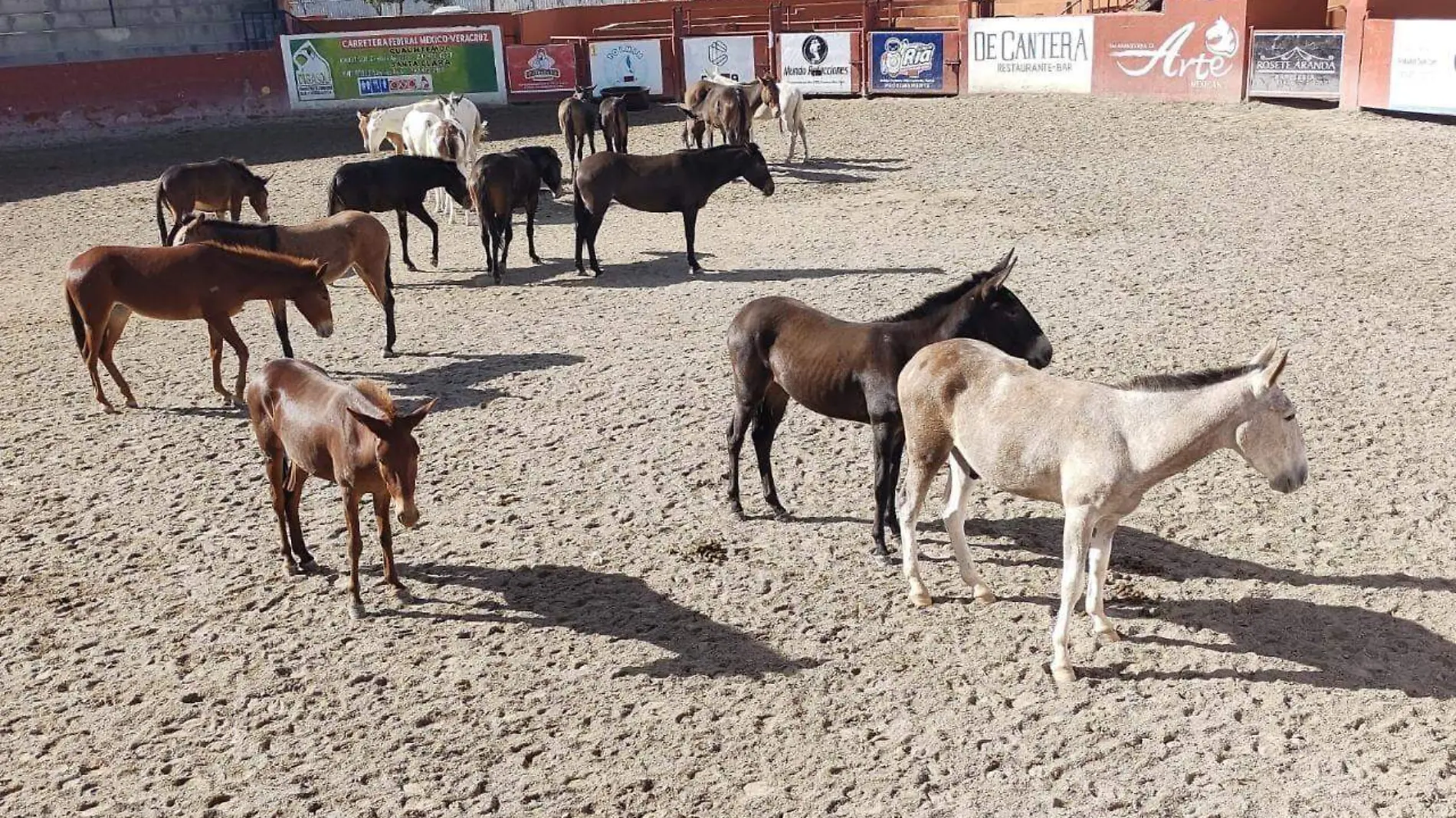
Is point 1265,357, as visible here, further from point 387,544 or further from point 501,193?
point 501,193

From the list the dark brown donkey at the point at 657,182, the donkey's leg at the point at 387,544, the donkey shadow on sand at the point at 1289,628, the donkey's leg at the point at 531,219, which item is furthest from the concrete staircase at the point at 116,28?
the donkey shadow on sand at the point at 1289,628

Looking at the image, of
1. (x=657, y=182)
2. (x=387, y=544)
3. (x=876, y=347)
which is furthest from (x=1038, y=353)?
(x=657, y=182)

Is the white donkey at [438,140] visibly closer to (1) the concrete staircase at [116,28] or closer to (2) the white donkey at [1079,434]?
(2) the white donkey at [1079,434]

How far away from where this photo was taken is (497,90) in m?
27.8

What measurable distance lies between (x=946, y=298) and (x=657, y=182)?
7.15 metres

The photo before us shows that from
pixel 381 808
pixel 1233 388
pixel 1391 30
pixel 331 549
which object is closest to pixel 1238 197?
pixel 1391 30

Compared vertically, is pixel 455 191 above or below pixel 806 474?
above

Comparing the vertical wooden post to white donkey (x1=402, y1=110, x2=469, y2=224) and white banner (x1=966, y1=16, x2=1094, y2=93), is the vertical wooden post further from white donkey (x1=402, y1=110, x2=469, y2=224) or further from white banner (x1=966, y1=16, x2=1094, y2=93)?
white donkey (x1=402, y1=110, x2=469, y2=224)

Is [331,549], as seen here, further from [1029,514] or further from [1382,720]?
[1382,720]

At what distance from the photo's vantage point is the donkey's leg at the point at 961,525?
19.8 feet

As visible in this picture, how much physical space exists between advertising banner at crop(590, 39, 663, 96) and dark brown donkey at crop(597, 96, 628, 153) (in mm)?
8816

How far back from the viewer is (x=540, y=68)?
91.4 feet

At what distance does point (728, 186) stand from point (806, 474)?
11491 mm

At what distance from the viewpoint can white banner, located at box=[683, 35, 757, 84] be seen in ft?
90.9
